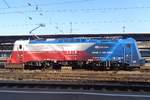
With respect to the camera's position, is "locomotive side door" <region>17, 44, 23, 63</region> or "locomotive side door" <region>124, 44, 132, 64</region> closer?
"locomotive side door" <region>124, 44, 132, 64</region>

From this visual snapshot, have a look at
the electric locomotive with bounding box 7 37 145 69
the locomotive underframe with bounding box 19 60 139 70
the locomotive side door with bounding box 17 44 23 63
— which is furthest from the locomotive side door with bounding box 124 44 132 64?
the locomotive side door with bounding box 17 44 23 63

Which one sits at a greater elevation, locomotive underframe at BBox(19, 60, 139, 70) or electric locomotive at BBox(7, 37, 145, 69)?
electric locomotive at BBox(7, 37, 145, 69)

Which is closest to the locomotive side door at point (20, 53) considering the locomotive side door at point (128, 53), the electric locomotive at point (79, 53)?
the electric locomotive at point (79, 53)

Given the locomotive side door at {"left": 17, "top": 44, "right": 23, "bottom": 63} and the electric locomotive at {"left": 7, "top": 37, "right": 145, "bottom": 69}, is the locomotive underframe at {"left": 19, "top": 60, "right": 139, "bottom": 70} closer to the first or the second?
the electric locomotive at {"left": 7, "top": 37, "right": 145, "bottom": 69}

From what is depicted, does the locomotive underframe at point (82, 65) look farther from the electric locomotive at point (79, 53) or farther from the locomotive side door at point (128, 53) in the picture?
the locomotive side door at point (128, 53)

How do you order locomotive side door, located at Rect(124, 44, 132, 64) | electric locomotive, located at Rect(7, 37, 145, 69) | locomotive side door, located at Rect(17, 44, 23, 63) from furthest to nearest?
1. locomotive side door, located at Rect(17, 44, 23, 63)
2. electric locomotive, located at Rect(7, 37, 145, 69)
3. locomotive side door, located at Rect(124, 44, 132, 64)

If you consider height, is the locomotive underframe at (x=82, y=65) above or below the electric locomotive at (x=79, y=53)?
below

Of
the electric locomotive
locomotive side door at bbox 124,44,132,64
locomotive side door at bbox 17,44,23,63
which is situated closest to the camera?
locomotive side door at bbox 124,44,132,64

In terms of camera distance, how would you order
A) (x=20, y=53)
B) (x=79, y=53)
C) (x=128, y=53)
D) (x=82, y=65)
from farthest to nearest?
(x=20, y=53), (x=79, y=53), (x=82, y=65), (x=128, y=53)

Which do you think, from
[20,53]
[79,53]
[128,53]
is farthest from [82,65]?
[20,53]

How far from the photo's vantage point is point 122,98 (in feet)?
41.2

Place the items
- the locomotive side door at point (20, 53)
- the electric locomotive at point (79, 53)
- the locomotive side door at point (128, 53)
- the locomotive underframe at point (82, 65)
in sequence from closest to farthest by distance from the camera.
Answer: the locomotive underframe at point (82, 65)
the locomotive side door at point (128, 53)
the electric locomotive at point (79, 53)
the locomotive side door at point (20, 53)

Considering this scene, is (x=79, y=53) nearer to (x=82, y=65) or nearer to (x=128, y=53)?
(x=82, y=65)

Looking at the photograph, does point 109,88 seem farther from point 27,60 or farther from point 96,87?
point 27,60
